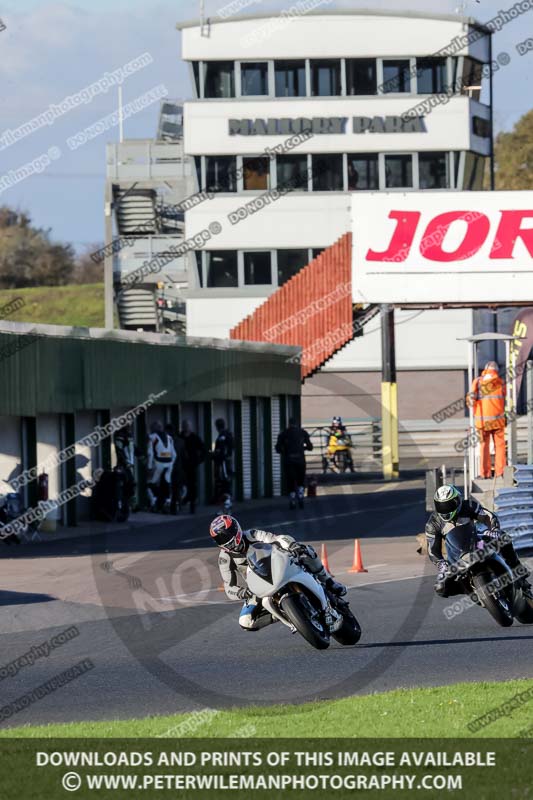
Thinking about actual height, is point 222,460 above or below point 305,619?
below

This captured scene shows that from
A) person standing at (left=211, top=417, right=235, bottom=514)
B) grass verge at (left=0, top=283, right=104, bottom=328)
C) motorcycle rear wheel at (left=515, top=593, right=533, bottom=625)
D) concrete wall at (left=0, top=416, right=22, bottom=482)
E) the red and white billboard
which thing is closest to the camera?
motorcycle rear wheel at (left=515, top=593, right=533, bottom=625)

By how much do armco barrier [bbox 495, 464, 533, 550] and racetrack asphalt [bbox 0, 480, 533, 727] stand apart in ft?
4.68

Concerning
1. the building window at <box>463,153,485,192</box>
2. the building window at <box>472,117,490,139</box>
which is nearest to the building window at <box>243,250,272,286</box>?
the building window at <box>463,153,485,192</box>

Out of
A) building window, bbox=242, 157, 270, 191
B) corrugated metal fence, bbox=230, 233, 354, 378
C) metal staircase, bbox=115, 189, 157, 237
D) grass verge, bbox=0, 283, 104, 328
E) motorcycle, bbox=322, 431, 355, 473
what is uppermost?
building window, bbox=242, 157, 270, 191

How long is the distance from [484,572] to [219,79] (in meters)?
46.5

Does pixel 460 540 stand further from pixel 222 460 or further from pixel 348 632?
pixel 222 460

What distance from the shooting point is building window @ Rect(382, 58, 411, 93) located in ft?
190

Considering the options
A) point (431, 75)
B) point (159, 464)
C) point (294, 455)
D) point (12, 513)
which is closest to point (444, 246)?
point (294, 455)

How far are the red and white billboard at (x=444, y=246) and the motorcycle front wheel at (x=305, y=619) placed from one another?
25521 mm

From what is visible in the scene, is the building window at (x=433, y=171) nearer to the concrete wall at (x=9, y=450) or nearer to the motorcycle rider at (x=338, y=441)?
the motorcycle rider at (x=338, y=441)

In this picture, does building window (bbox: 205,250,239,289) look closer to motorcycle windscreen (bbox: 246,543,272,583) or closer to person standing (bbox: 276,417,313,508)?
person standing (bbox: 276,417,313,508)

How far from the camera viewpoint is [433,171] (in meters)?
59.3

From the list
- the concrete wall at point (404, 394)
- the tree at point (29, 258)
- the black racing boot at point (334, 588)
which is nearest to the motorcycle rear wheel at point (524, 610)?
the black racing boot at point (334, 588)
